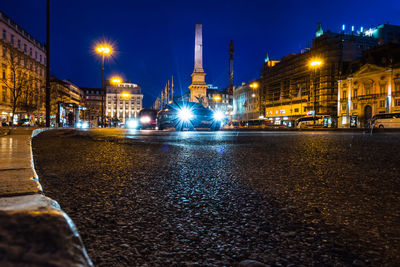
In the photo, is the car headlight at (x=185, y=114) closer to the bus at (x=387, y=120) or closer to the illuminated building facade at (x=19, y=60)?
the illuminated building facade at (x=19, y=60)

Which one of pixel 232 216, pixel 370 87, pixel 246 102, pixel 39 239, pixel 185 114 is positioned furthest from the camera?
pixel 246 102

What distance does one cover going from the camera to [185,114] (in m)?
18.6

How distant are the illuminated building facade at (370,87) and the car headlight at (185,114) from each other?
126 ft

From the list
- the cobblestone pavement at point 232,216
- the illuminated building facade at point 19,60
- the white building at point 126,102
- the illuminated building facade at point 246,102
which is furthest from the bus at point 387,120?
the white building at point 126,102

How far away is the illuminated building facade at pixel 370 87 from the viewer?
46719 millimetres

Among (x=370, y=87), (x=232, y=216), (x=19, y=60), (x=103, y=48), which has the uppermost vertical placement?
(x=19, y=60)

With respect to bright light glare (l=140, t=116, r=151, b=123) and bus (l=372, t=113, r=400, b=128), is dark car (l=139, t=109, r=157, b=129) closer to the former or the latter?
bright light glare (l=140, t=116, r=151, b=123)

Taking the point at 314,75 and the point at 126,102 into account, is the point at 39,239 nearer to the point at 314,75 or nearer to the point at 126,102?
the point at 314,75

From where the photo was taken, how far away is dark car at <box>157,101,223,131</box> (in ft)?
60.3

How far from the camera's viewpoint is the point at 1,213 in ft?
2.27

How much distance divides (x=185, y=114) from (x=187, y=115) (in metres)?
0.14

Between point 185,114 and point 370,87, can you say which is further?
point 370,87

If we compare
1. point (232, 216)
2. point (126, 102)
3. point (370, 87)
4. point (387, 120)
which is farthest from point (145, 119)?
point (126, 102)

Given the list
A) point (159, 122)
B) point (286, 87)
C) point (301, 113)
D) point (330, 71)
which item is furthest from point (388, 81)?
point (159, 122)
